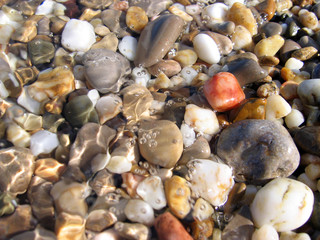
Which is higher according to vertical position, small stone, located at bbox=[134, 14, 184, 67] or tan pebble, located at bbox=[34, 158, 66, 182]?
small stone, located at bbox=[134, 14, 184, 67]

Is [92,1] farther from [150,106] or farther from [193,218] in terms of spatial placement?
[193,218]

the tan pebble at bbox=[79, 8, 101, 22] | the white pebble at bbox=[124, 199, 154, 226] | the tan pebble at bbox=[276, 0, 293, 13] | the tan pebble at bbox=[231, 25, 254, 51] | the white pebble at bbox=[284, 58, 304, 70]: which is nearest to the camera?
the white pebble at bbox=[124, 199, 154, 226]

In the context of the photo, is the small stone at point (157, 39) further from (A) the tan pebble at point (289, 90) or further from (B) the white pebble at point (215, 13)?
(A) the tan pebble at point (289, 90)

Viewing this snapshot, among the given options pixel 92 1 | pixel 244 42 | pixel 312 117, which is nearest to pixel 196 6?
pixel 244 42

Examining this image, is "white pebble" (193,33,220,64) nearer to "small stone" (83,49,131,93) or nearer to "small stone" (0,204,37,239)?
"small stone" (83,49,131,93)

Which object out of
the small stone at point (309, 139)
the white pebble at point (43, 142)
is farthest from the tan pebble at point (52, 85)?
the small stone at point (309, 139)

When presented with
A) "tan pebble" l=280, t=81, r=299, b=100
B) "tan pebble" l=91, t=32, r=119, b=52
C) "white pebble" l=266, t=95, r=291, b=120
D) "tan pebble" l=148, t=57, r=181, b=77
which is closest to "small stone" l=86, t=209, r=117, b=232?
"tan pebble" l=148, t=57, r=181, b=77
